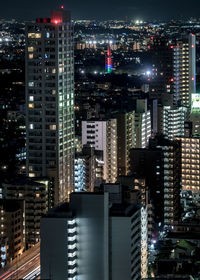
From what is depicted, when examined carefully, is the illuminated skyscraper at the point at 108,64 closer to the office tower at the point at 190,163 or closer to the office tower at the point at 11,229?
the office tower at the point at 190,163

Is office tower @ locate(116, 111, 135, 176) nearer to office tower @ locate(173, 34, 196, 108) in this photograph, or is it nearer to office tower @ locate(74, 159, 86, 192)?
office tower @ locate(74, 159, 86, 192)

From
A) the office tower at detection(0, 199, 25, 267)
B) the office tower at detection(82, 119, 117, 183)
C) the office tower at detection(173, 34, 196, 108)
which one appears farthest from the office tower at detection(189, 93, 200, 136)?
the office tower at detection(0, 199, 25, 267)

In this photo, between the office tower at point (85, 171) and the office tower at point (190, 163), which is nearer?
the office tower at point (85, 171)

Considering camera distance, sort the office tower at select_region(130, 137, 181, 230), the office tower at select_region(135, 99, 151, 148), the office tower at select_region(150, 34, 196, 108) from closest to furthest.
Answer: the office tower at select_region(130, 137, 181, 230) < the office tower at select_region(135, 99, 151, 148) < the office tower at select_region(150, 34, 196, 108)

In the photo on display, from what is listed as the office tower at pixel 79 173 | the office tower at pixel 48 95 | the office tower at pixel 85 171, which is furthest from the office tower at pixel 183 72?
the office tower at pixel 48 95

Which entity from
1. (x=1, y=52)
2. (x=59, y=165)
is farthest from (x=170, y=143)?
(x=1, y=52)

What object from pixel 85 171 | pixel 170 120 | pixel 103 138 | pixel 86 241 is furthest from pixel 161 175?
pixel 86 241

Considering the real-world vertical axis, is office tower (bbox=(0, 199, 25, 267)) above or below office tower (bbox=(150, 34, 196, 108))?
below
